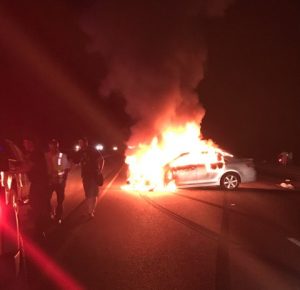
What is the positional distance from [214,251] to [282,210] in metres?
5.09

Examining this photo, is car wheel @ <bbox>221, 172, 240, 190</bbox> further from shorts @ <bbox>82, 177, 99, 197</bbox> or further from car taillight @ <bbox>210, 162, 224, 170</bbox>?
shorts @ <bbox>82, 177, 99, 197</bbox>

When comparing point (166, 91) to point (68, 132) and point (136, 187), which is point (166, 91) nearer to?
point (136, 187)

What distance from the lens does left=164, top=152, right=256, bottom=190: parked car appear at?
56.1ft

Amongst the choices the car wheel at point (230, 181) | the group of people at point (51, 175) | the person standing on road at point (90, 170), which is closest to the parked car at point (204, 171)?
the car wheel at point (230, 181)

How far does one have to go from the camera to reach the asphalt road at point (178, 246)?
6.36 meters

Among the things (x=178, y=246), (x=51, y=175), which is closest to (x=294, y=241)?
(x=178, y=246)

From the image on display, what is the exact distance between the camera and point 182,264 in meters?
7.10

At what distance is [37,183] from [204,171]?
8.85 meters

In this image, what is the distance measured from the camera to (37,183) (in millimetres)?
9148

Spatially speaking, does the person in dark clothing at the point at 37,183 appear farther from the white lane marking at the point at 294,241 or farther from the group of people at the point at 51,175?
the white lane marking at the point at 294,241

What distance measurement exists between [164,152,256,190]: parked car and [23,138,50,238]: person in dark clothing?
8.31 m

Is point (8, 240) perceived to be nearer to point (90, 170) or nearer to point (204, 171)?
point (90, 170)

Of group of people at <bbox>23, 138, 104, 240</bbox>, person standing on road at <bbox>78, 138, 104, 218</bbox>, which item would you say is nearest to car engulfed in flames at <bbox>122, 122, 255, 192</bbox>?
group of people at <bbox>23, 138, 104, 240</bbox>

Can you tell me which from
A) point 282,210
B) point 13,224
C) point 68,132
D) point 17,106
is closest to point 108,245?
point 13,224
